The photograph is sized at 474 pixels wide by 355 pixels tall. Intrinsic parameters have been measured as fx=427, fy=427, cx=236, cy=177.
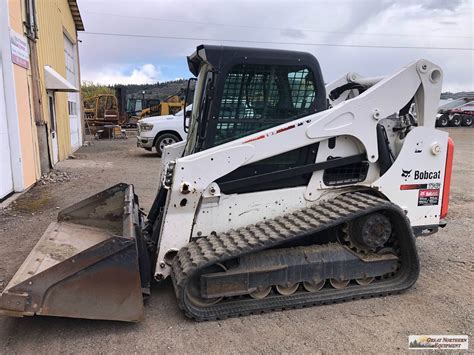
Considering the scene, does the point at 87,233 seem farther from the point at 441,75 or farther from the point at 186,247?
the point at 441,75

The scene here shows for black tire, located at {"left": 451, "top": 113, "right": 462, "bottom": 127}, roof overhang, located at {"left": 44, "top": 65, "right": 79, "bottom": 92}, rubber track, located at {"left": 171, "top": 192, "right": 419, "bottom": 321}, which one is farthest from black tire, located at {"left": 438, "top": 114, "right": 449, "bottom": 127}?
rubber track, located at {"left": 171, "top": 192, "right": 419, "bottom": 321}

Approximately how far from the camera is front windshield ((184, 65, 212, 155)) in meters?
4.26

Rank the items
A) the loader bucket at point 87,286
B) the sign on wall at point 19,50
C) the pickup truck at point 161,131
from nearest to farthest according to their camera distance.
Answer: the loader bucket at point 87,286 < the sign on wall at point 19,50 < the pickup truck at point 161,131

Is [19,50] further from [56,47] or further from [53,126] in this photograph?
[56,47]

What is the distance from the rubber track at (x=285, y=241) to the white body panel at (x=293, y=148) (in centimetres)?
15

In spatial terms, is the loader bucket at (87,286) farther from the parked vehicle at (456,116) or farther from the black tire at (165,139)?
the parked vehicle at (456,116)

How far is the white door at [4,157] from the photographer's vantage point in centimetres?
789

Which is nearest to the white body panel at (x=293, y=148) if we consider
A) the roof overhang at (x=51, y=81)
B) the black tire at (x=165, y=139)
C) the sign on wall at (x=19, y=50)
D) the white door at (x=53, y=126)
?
the sign on wall at (x=19, y=50)

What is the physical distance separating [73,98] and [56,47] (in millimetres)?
5238

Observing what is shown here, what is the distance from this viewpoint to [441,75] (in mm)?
4285

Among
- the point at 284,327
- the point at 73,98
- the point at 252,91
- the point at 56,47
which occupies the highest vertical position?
the point at 56,47

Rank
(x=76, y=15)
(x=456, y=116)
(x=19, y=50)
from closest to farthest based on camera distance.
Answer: (x=19, y=50) < (x=76, y=15) < (x=456, y=116)

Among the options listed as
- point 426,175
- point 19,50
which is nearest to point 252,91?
point 426,175

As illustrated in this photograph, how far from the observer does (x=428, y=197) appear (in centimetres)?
444
